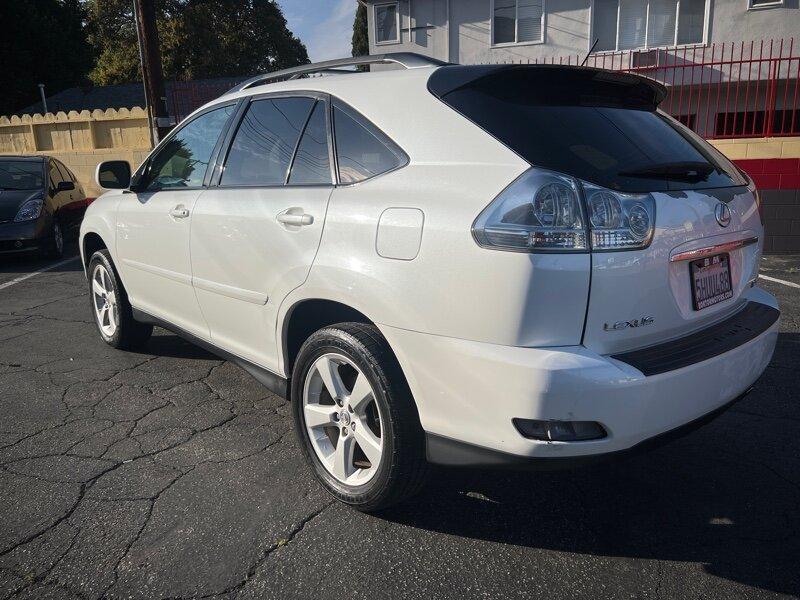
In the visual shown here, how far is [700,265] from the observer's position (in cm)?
226

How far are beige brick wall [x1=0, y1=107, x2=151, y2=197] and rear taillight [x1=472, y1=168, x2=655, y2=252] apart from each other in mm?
14252

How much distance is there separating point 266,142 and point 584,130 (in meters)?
1.57

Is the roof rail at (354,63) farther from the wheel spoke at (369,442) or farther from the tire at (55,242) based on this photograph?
the tire at (55,242)

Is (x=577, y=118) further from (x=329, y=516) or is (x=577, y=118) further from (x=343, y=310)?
(x=329, y=516)

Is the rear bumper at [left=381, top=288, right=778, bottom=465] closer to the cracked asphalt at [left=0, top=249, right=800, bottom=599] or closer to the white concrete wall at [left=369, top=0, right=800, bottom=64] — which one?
the cracked asphalt at [left=0, top=249, right=800, bottom=599]

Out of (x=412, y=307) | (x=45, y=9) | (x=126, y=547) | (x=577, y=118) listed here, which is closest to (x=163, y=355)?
(x=126, y=547)

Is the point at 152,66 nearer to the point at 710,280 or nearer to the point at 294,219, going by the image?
the point at 294,219

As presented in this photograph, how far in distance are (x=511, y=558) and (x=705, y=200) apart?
4.87 ft

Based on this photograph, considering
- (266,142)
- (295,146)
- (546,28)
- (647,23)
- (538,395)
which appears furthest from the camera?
(546,28)

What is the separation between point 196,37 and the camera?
120ft

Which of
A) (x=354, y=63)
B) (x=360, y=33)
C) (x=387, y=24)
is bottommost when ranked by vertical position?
(x=354, y=63)

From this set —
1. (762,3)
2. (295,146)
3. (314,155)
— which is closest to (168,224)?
(295,146)

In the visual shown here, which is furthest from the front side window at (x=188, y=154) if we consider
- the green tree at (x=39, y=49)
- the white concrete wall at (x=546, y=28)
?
the green tree at (x=39, y=49)

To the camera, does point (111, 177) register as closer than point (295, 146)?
No
